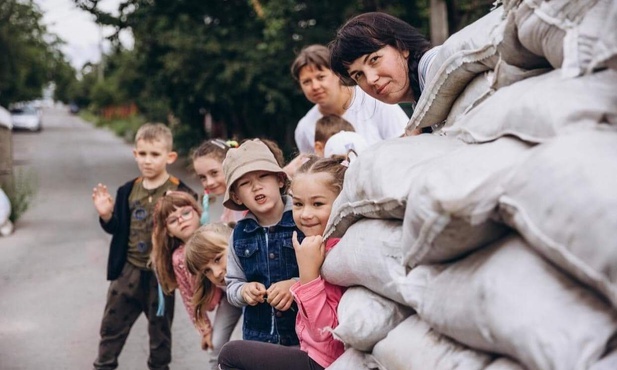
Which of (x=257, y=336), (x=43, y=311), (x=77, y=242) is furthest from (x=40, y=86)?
(x=257, y=336)

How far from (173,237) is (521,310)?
10.4 feet

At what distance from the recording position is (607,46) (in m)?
1.83

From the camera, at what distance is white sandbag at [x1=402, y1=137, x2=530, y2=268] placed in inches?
70.4

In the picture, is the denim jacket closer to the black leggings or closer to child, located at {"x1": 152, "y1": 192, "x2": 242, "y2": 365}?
the black leggings

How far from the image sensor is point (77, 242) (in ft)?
35.9

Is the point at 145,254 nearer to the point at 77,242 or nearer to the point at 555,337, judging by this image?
the point at 555,337

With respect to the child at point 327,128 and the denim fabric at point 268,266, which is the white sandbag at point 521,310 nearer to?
the denim fabric at point 268,266

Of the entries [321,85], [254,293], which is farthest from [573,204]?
[321,85]

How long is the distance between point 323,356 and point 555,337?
1.42m

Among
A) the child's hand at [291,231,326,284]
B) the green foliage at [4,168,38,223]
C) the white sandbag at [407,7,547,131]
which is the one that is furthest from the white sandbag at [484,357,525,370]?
the green foliage at [4,168,38,223]

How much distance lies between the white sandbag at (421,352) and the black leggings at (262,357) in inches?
21.9

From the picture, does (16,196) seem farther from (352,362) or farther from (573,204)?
(573,204)

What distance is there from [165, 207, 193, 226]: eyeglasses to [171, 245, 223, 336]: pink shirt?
15 cm

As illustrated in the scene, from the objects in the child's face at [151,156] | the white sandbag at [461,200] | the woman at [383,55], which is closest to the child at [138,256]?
the child's face at [151,156]
